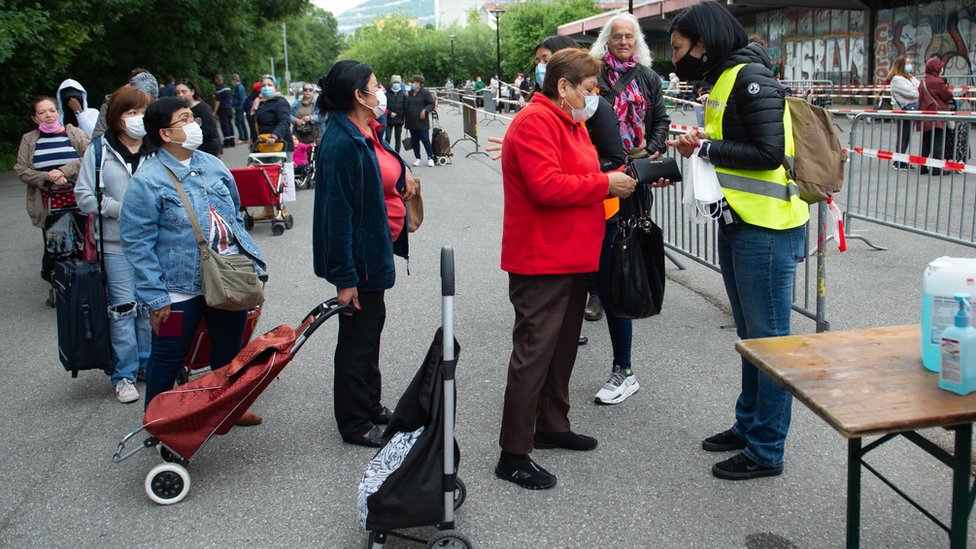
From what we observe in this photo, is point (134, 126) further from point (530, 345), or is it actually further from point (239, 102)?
point (239, 102)

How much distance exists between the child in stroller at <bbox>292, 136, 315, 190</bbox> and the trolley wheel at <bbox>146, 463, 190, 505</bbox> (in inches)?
426

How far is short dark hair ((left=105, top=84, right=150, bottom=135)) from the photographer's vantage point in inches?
181

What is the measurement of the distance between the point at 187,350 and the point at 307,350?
176 centimetres

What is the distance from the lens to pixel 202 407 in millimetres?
3762

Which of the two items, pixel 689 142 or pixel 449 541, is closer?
pixel 449 541

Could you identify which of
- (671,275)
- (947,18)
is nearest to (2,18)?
(671,275)

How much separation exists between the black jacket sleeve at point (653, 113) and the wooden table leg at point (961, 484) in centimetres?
342

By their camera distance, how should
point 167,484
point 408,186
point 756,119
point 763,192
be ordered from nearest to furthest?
point 756,119
point 763,192
point 167,484
point 408,186

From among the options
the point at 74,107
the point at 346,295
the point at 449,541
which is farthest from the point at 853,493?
the point at 74,107

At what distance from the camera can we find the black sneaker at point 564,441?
13.8 ft

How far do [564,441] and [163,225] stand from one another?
2223 millimetres

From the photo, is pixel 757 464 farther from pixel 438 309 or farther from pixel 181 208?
pixel 438 309

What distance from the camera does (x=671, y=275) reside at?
24.9 ft

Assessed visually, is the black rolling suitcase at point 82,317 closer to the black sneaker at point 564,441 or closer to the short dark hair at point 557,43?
the black sneaker at point 564,441
